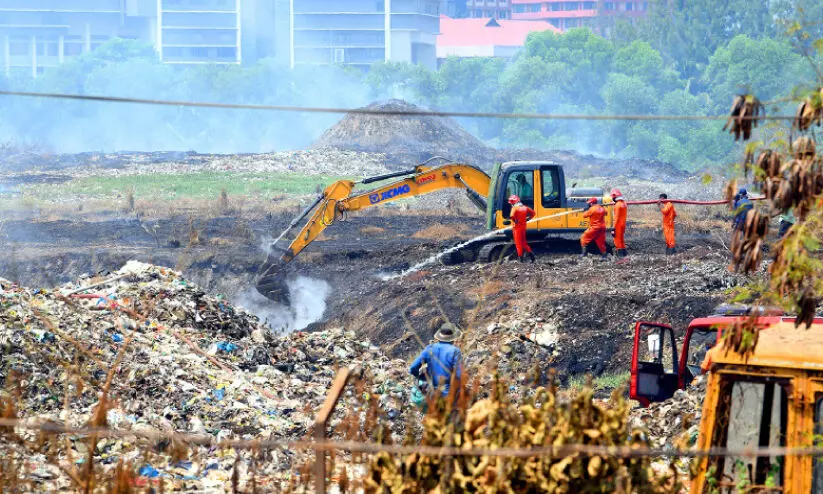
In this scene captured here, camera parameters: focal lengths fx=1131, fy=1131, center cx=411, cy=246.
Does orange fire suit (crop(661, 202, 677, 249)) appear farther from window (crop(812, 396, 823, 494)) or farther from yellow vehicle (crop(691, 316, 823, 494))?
window (crop(812, 396, 823, 494))

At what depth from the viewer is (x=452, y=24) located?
114250 mm

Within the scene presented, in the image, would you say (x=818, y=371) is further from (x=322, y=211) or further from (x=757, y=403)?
(x=322, y=211)

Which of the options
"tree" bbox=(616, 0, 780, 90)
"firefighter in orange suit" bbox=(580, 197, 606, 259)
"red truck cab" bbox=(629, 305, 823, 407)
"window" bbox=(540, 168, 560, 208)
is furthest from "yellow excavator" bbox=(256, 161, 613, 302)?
"tree" bbox=(616, 0, 780, 90)

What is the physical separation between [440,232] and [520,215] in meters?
11.4

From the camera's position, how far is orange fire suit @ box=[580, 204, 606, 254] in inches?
851

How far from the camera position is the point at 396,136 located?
65.2 m

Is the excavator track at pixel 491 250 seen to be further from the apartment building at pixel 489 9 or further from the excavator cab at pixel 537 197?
the apartment building at pixel 489 9

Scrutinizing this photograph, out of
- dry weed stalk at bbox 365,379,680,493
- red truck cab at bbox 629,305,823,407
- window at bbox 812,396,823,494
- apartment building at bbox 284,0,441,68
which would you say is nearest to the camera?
dry weed stalk at bbox 365,379,680,493

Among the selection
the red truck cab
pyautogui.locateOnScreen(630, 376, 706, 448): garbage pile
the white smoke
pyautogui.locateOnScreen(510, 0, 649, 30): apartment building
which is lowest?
the white smoke

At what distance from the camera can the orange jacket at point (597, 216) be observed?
70.8 ft

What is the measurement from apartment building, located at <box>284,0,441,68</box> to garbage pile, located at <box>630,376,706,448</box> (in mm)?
95294

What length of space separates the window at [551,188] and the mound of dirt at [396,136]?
129 feet

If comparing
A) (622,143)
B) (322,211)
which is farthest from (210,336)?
(622,143)

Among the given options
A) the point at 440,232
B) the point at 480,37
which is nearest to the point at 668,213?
the point at 440,232
